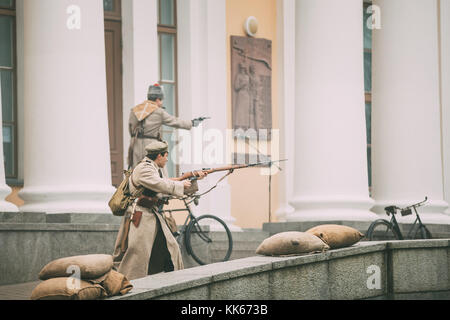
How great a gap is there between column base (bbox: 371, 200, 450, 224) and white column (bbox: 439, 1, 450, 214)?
266 cm

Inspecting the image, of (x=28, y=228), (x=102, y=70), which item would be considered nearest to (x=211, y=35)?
(x=102, y=70)

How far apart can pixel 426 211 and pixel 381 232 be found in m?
2.39

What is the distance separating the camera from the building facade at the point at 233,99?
12102 millimetres

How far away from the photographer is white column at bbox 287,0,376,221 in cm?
1442

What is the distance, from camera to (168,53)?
16844 mm

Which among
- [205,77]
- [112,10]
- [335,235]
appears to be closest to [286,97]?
[205,77]

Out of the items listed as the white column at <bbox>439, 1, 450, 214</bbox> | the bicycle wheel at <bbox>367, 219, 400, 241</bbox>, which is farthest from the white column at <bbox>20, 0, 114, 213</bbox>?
the white column at <bbox>439, 1, 450, 214</bbox>

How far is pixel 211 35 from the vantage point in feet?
55.6

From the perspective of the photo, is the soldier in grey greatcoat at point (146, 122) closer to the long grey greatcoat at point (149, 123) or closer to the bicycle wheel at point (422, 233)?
the long grey greatcoat at point (149, 123)

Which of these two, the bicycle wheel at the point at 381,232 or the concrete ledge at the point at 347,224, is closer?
the bicycle wheel at the point at 381,232

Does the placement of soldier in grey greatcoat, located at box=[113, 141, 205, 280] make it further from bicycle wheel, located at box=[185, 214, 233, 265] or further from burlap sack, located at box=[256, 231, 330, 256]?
bicycle wheel, located at box=[185, 214, 233, 265]

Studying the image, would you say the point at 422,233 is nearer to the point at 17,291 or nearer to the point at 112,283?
the point at 17,291

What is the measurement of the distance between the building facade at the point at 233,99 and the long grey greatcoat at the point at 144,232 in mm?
3124

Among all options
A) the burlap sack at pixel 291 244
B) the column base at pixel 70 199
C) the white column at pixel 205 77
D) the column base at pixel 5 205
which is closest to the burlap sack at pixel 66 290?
the burlap sack at pixel 291 244
